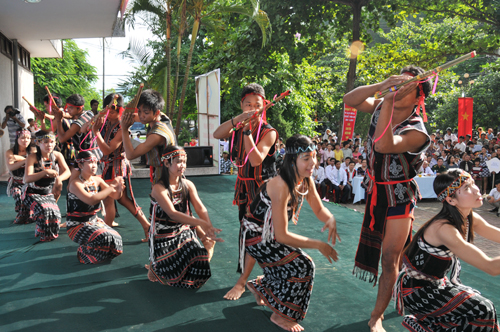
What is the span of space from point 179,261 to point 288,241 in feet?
4.08

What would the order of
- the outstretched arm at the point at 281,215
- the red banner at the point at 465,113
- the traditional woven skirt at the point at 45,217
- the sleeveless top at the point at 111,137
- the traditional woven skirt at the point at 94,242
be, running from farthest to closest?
the red banner at the point at 465,113
the sleeveless top at the point at 111,137
the traditional woven skirt at the point at 45,217
the traditional woven skirt at the point at 94,242
the outstretched arm at the point at 281,215

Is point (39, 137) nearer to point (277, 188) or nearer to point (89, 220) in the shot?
point (89, 220)

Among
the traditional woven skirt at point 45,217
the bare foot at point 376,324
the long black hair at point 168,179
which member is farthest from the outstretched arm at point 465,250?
the traditional woven skirt at point 45,217

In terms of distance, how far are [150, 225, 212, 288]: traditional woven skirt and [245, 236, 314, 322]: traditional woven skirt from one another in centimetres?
81

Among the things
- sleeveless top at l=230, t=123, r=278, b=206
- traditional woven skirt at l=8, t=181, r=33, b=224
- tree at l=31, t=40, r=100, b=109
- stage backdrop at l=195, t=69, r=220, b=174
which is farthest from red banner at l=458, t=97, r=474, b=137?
tree at l=31, t=40, r=100, b=109

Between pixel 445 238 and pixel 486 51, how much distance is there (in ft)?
41.0

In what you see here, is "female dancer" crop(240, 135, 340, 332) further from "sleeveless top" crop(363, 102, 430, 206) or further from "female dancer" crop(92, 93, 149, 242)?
"female dancer" crop(92, 93, 149, 242)

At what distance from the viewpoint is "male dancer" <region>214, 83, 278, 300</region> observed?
349cm

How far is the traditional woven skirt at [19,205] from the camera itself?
19.1 feet

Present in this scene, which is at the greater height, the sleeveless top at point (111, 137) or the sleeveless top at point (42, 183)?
the sleeveless top at point (111, 137)

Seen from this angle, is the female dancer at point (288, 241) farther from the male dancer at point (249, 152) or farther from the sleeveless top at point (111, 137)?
the sleeveless top at point (111, 137)

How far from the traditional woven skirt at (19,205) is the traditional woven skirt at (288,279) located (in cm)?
426

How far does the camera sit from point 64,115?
557 cm

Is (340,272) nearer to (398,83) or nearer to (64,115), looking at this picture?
(398,83)
